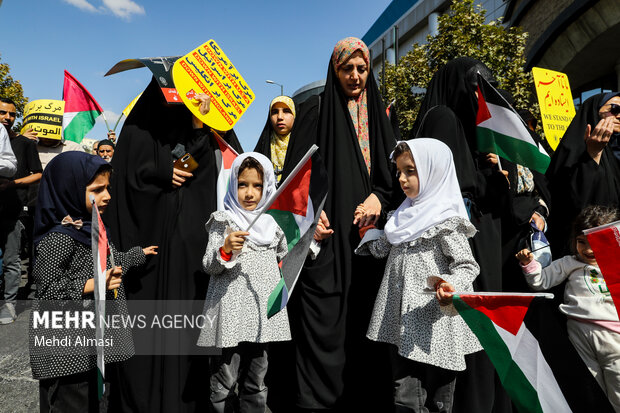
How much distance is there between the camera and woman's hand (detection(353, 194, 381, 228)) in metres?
2.62

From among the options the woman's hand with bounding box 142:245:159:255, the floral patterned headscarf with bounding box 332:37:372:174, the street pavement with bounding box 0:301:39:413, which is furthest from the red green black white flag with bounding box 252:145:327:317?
the street pavement with bounding box 0:301:39:413

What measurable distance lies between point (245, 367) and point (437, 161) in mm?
1503

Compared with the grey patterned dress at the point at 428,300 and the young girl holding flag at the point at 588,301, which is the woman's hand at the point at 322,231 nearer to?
the grey patterned dress at the point at 428,300

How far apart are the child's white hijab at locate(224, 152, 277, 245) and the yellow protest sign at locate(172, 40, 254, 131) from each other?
0.48m

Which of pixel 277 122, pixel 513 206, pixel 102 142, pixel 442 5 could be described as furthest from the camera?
pixel 442 5

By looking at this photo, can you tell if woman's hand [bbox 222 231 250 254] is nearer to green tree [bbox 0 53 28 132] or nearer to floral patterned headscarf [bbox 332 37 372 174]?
floral patterned headscarf [bbox 332 37 372 174]

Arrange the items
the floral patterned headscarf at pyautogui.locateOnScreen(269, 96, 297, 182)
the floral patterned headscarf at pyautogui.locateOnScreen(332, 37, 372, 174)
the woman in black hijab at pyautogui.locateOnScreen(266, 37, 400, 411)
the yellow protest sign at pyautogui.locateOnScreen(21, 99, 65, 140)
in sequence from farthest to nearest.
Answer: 1. the yellow protest sign at pyautogui.locateOnScreen(21, 99, 65, 140)
2. the floral patterned headscarf at pyautogui.locateOnScreen(269, 96, 297, 182)
3. the floral patterned headscarf at pyautogui.locateOnScreen(332, 37, 372, 174)
4. the woman in black hijab at pyautogui.locateOnScreen(266, 37, 400, 411)

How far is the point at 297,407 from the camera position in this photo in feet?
9.40

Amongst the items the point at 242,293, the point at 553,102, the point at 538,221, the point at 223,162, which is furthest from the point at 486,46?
the point at 242,293

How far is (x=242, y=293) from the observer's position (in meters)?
2.46

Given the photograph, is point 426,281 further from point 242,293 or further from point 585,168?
point 585,168

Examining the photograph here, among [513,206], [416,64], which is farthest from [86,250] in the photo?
[416,64]

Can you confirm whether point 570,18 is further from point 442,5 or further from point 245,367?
point 442,5

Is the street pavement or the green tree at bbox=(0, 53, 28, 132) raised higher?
the green tree at bbox=(0, 53, 28, 132)
